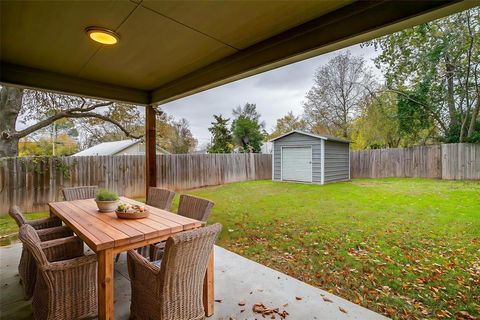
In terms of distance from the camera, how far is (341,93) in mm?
13555

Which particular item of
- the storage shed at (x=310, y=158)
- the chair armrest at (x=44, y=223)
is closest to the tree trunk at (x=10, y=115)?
the chair armrest at (x=44, y=223)

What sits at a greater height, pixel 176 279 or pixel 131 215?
pixel 131 215

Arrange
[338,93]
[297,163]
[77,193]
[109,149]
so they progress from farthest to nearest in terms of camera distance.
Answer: [338,93]
[109,149]
[297,163]
[77,193]

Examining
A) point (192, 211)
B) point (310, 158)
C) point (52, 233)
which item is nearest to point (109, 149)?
point (310, 158)

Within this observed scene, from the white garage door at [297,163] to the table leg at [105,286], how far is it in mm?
8927

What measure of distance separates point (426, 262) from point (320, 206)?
2.87 metres

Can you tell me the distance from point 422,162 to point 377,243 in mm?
7510

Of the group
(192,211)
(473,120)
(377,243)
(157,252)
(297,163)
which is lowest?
(377,243)

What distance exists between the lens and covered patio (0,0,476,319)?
1.79m

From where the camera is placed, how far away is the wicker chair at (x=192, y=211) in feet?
7.60

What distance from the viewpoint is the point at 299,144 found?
1014 centimetres

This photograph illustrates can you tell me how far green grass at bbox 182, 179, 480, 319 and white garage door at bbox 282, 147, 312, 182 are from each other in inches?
117

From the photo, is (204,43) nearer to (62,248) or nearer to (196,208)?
(196,208)

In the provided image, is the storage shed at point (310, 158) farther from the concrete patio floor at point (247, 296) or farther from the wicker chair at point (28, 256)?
the wicker chair at point (28, 256)
